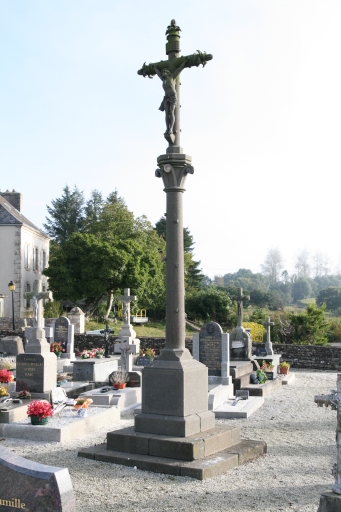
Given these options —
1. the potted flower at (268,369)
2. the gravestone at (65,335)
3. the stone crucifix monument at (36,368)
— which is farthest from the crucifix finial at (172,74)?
the gravestone at (65,335)

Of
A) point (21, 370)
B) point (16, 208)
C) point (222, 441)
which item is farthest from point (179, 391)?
point (16, 208)

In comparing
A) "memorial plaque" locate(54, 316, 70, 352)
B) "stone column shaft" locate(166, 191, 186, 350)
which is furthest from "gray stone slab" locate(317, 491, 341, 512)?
"memorial plaque" locate(54, 316, 70, 352)

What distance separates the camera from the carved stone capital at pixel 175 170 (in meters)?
8.46

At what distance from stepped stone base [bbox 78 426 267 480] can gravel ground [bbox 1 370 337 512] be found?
0.36ft

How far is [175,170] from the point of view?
27.9ft

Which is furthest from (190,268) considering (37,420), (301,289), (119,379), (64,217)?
(301,289)

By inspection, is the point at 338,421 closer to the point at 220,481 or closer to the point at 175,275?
the point at 220,481

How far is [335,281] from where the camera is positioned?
431ft

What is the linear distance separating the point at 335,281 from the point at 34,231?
101m

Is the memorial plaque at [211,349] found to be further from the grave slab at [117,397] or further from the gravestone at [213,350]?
the grave slab at [117,397]

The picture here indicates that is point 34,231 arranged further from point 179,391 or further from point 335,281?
point 335,281

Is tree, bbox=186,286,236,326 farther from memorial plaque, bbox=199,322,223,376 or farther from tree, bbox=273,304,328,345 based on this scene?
memorial plaque, bbox=199,322,223,376

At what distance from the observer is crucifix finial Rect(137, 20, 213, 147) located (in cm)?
862

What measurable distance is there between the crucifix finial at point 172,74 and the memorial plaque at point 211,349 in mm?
7444
